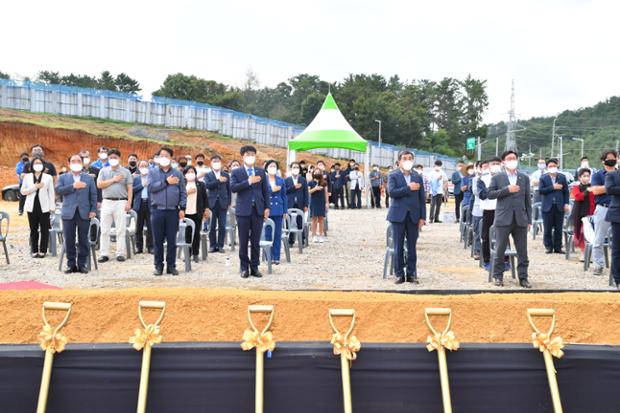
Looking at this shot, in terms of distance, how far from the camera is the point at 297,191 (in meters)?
14.6

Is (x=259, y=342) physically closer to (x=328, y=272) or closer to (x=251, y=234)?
(x=251, y=234)

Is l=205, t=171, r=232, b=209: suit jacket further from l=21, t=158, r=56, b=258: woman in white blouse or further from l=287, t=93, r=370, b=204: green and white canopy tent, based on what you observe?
l=287, t=93, r=370, b=204: green and white canopy tent

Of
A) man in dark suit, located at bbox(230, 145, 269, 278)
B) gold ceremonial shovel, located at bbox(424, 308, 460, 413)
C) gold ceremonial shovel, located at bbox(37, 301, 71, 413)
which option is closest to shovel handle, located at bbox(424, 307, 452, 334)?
gold ceremonial shovel, located at bbox(424, 308, 460, 413)

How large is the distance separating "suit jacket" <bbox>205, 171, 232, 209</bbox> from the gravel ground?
3.64 feet

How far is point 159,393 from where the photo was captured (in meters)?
3.87

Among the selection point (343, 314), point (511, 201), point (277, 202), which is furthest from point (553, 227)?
point (343, 314)

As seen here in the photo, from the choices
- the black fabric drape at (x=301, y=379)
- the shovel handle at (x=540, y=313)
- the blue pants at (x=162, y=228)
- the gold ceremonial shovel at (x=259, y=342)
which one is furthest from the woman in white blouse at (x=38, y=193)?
the shovel handle at (x=540, y=313)

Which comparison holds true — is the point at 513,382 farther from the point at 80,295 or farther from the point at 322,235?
the point at 322,235

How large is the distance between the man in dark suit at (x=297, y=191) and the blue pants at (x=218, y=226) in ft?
5.00

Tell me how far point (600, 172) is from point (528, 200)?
1.80m

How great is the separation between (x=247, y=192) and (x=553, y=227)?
7632 millimetres

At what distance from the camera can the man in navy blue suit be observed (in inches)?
386

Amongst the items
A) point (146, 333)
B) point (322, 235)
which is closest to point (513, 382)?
point (146, 333)

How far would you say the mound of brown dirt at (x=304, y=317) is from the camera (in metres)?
4.07
